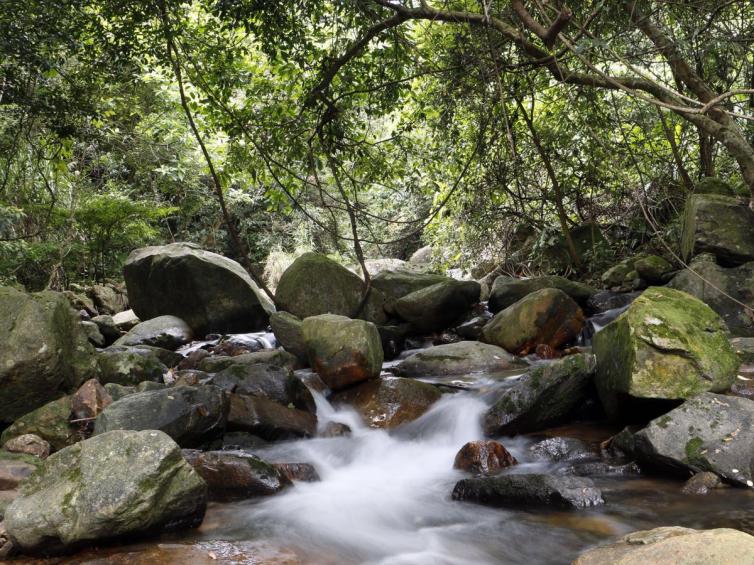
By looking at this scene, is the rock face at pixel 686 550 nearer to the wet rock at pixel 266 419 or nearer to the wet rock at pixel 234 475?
the wet rock at pixel 234 475

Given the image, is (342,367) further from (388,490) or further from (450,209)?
(450,209)

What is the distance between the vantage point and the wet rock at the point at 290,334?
7.43m

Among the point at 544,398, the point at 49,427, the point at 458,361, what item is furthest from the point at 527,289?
the point at 49,427

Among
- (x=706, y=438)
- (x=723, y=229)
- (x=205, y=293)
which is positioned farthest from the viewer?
(x=205, y=293)

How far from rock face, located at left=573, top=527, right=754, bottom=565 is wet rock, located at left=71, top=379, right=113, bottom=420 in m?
3.89

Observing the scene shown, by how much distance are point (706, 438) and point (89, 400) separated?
4.53m

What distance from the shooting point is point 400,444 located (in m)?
5.23

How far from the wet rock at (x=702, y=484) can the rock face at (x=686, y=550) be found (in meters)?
1.32

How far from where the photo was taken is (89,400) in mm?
4801

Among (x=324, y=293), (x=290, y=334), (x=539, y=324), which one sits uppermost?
(x=324, y=293)

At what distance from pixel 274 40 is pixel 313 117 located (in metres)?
1.15

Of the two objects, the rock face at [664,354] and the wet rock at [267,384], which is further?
the wet rock at [267,384]

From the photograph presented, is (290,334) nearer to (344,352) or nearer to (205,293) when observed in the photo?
(344,352)

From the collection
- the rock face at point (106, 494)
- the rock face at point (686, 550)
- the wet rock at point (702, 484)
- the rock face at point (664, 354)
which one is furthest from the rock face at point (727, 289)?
the rock face at point (106, 494)
